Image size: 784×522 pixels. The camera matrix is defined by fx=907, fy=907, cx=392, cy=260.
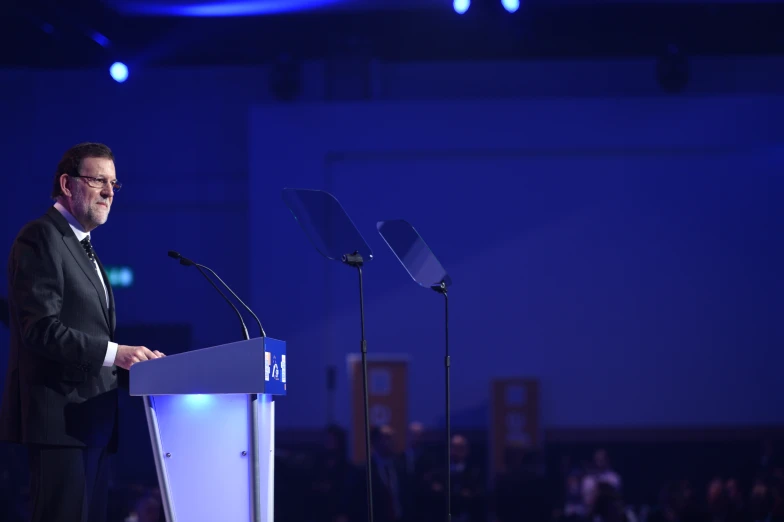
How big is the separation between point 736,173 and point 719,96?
69 centimetres

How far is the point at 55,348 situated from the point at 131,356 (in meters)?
0.17

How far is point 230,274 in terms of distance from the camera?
8203 millimetres

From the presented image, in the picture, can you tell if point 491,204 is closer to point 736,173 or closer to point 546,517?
point 736,173

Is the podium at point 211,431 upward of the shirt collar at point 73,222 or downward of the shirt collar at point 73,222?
downward

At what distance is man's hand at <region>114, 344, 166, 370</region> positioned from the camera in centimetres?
208

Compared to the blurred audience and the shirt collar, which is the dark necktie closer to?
the shirt collar

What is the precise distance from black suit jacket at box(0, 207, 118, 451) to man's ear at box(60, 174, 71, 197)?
8 centimetres

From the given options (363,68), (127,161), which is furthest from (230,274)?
(363,68)

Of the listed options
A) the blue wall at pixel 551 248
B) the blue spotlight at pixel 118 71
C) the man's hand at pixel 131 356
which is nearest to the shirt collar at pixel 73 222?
the man's hand at pixel 131 356

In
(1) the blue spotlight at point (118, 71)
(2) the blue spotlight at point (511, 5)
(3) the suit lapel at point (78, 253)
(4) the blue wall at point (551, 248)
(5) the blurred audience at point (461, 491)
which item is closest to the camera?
(3) the suit lapel at point (78, 253)

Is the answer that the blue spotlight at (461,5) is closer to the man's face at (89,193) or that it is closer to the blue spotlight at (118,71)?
the blue spotlight at (118,71)

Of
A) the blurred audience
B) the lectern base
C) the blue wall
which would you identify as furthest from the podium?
the blue wall

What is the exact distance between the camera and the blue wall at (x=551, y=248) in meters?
7.79

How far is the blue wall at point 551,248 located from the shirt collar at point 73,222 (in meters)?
5.55
